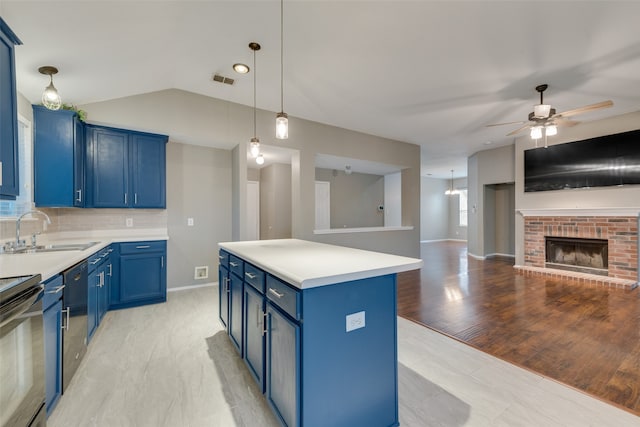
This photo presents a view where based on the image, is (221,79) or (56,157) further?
(221,79)

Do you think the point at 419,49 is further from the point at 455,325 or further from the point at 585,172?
the point at 585,172

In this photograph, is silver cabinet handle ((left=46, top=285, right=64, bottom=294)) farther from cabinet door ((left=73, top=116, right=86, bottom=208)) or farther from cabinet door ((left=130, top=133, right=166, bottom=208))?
cabinet door ((left=130, top=133, right=166, bottom=208))

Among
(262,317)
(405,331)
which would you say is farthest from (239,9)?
(405,331)

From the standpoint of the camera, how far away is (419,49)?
9.18ft

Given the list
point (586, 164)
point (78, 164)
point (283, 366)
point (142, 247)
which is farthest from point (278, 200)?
point (586, 164)

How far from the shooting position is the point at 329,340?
4.50 feet

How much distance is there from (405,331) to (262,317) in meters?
1.77

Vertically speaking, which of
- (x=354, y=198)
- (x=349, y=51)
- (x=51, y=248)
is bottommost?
(x=51, y=248)

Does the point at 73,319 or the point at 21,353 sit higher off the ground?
the point at 21,353

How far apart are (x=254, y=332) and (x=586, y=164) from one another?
6.39 meters

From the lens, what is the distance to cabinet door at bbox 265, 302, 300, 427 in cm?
133

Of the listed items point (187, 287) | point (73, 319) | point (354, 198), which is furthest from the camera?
point (354, 198)

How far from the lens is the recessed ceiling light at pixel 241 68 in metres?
3.12

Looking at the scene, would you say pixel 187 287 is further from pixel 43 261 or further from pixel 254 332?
pixel 254 332
